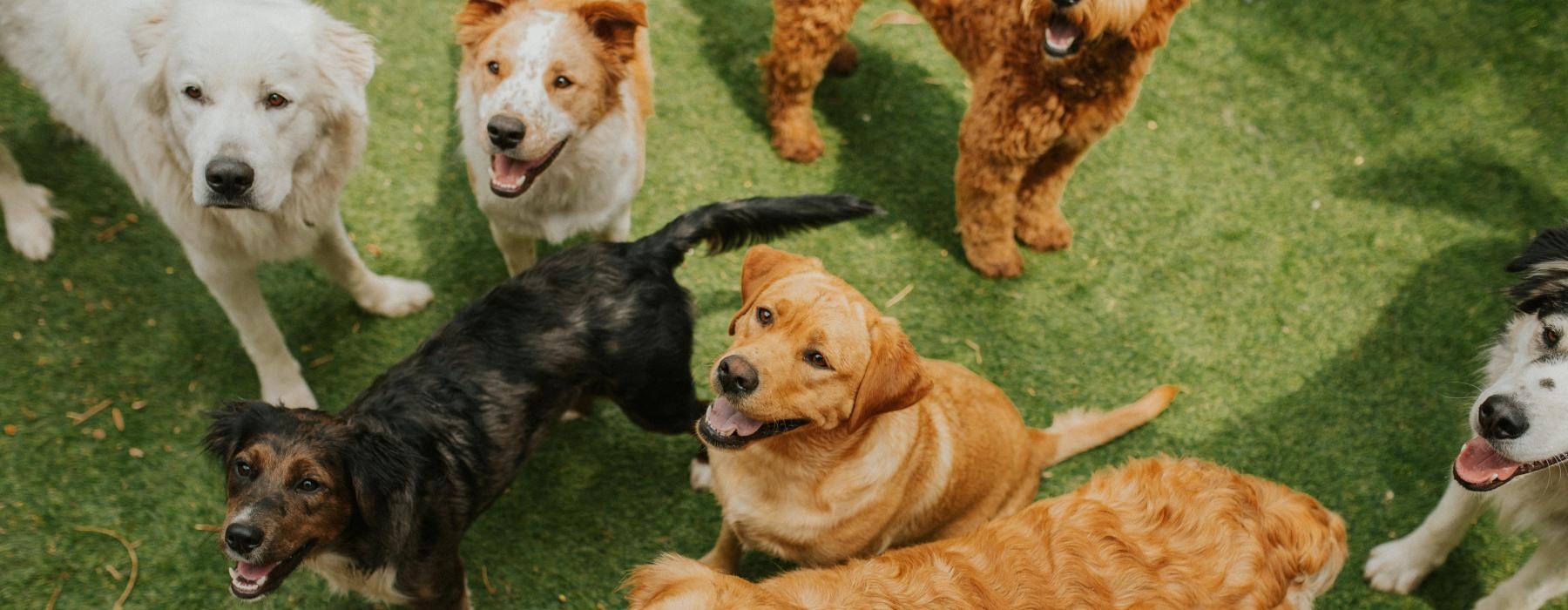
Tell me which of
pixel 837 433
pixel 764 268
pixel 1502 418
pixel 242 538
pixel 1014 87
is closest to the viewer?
pixel 242 538

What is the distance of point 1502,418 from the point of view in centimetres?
253

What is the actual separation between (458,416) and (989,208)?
240 cm

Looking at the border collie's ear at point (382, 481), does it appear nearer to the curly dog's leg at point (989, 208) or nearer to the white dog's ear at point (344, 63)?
the white dog's ear at point (344, 63)

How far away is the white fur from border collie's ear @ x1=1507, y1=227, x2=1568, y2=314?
0.20ft

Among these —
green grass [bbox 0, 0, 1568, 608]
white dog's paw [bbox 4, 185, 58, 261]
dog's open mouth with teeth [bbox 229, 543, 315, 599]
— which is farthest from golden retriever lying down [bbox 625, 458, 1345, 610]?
white dog's paw [bbox 4, 185, 58, 261]

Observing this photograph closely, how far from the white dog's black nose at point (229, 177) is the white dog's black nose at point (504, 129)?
701 millimetres

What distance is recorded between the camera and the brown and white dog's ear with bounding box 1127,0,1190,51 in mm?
3354

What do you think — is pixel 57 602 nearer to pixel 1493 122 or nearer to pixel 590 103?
pixel 590 103

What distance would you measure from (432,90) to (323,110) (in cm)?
165

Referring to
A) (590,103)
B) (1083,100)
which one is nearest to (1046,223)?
(1083,100)

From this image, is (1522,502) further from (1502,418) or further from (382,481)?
(382,481)

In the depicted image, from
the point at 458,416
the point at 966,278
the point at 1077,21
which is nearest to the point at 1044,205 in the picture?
the point at 966,278

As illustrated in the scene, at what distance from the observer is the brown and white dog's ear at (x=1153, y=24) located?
335 cm

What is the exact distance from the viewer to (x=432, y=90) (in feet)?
14.8
